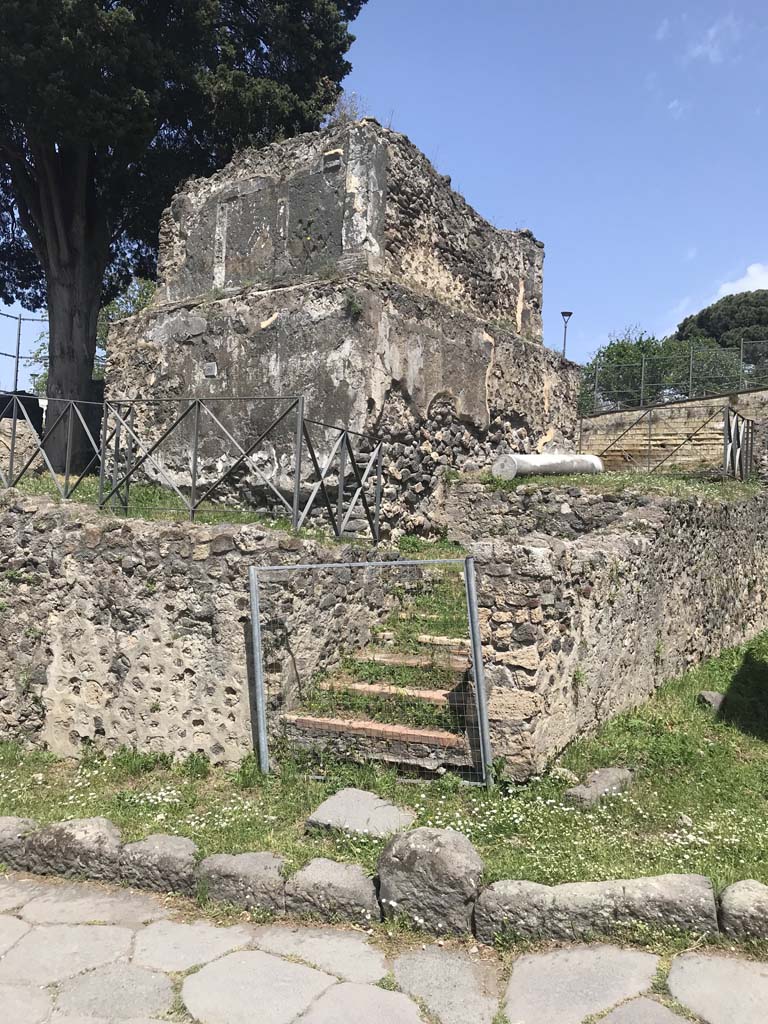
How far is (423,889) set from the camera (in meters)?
3.92

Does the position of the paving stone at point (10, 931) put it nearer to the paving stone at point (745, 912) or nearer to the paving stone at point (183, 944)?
the paving stone at point (183, 944)

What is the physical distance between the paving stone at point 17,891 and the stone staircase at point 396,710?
6.43ft

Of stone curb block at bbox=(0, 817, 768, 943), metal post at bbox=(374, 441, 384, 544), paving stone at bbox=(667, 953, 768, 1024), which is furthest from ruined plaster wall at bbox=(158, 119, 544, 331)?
paving stone at bbox=(667, 953, 768, 1024)

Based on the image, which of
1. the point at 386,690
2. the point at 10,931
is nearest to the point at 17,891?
the point at 10,931

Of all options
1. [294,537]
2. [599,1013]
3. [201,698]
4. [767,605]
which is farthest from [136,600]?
[767,605]

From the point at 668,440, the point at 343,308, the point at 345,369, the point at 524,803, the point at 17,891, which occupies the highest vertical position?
the point at 343,308

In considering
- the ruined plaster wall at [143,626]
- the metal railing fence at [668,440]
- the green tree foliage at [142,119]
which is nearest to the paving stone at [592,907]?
the ruined plaster wall at [143,626]

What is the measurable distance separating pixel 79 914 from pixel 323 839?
1.39m

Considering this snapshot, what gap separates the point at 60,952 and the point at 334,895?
1.37 m

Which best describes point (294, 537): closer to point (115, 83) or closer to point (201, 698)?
point (201, 698)

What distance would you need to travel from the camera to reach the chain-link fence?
1116 inches

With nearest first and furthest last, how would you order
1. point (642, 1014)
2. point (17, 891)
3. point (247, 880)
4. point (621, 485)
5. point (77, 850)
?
point (642, 1014) < point (247, 880) < point (17, 891) < point (77, 850) < point (621, 485)

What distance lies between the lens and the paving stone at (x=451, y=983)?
3.32 meters

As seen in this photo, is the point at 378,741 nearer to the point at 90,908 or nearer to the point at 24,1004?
the point at 90,908
